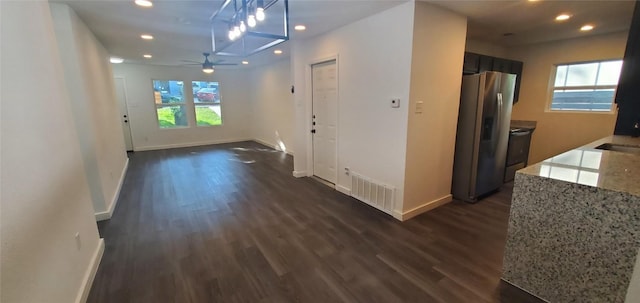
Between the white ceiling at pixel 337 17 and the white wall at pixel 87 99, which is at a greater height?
the white ceiling at pixel 337 17

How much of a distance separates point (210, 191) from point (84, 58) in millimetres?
2310

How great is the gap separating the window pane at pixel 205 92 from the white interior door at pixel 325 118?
505cm

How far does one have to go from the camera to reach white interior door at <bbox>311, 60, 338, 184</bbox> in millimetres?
4090

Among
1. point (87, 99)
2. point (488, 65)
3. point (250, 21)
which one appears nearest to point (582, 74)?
point (488, 65)

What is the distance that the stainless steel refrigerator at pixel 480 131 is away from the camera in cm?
339

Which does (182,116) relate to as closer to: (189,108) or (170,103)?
(189,108)

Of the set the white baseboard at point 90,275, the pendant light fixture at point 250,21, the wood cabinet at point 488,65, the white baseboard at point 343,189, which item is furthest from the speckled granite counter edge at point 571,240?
the white baseboard at point 90,275

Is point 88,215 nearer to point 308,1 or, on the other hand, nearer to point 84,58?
point 84,58

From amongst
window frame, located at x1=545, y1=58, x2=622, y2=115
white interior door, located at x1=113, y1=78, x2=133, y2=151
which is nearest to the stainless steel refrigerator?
window frame, located at x1=545, y1=58, x2=622, y2=115

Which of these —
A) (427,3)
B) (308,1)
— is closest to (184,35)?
(308,1)

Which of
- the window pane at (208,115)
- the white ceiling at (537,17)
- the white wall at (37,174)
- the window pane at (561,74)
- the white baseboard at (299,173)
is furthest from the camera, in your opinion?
the window pane at (208,115)

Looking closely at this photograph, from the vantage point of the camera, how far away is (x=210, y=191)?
162 inches

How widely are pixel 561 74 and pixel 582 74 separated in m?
0.27

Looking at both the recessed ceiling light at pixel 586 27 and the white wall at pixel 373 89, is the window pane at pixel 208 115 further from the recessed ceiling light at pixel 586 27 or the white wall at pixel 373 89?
the recessed ceiling light at pixel 586 27
